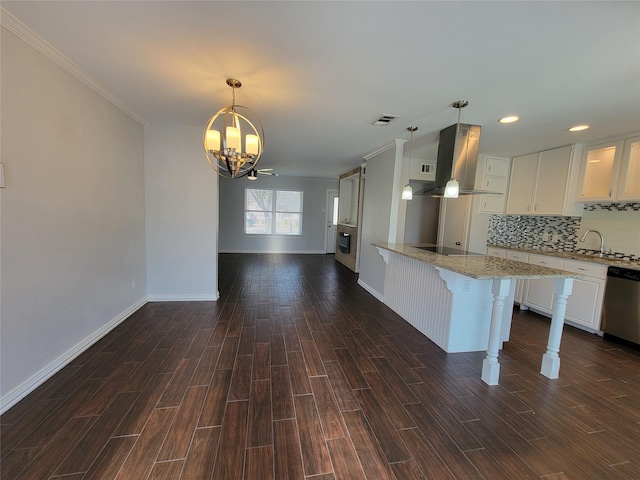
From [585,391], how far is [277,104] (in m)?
3.76

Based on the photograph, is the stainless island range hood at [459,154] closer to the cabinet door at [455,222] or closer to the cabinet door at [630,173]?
the cabinet door at [455,222]

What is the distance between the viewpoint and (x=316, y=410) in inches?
71.0

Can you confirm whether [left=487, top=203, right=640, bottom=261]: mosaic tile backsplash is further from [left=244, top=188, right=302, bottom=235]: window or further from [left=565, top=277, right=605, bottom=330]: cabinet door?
[left=244, top=188, right=302, bottom=235]: window

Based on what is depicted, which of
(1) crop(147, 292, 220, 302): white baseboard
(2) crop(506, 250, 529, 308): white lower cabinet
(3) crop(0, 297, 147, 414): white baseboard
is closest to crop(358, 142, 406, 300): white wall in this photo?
(2) crop(506, 250, 529, 308): white lower cabinet

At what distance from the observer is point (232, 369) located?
Answer: 2.24 m

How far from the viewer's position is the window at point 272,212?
8.01 m

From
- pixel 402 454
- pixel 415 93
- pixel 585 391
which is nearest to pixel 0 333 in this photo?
pixel 402 454

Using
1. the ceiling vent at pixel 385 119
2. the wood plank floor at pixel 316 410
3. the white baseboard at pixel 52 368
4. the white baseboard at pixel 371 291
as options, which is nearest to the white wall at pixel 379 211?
the white baseboard at pixel 371 291

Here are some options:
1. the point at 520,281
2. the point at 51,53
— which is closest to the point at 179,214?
the point at 51,53

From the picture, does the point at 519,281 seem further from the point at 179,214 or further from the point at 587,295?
the point at 179,214

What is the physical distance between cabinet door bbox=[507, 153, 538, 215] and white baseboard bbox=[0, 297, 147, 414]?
19.4ft

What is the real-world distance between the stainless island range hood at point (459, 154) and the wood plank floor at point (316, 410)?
1.91 meters

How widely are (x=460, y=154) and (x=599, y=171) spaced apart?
2.08 m

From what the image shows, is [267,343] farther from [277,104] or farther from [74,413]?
[277,104]
